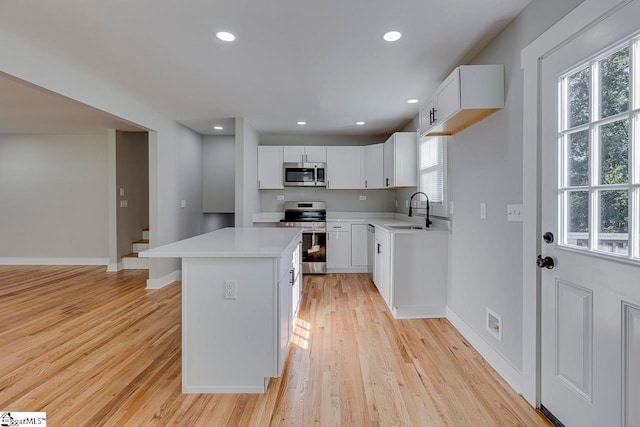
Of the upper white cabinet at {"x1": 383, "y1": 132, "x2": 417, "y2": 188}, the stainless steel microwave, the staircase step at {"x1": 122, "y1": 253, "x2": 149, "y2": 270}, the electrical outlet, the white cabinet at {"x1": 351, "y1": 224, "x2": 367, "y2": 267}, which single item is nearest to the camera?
the electrical outlet

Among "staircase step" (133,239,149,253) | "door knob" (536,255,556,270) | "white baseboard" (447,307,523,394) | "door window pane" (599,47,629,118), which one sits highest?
"door window pane" (599,47,629,118)

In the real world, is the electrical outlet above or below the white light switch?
below

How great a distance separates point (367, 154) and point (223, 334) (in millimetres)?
3923

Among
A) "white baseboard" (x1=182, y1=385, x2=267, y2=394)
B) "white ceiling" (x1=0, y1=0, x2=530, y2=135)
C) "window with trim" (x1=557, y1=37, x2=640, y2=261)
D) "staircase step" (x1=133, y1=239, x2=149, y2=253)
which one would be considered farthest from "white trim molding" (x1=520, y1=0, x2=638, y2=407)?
"staircase step" (x1=133, y1=239, x2=149, y2=253)

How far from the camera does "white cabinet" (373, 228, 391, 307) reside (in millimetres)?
3340

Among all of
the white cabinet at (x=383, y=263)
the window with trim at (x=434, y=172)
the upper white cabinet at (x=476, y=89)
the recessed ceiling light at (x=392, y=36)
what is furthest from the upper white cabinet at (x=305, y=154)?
the upper white cabinet at (x=476, y=89)

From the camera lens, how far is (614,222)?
129 centimetres

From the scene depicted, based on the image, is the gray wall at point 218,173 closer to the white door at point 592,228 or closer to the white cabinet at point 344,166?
the white cabinet at point 344,166

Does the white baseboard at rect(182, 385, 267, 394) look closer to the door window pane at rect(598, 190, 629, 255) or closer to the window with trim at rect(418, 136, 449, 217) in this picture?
the door window pane at rect(598, 190, 629, 255)

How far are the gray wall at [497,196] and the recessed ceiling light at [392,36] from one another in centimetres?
69

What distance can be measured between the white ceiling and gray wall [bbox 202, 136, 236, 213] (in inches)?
73.7

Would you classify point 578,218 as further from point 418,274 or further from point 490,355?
point 418,274

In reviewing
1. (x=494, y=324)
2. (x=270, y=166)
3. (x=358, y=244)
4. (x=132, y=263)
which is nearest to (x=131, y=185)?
(x=132, y=263)

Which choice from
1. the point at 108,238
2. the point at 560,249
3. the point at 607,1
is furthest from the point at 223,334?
the point at 108,238
